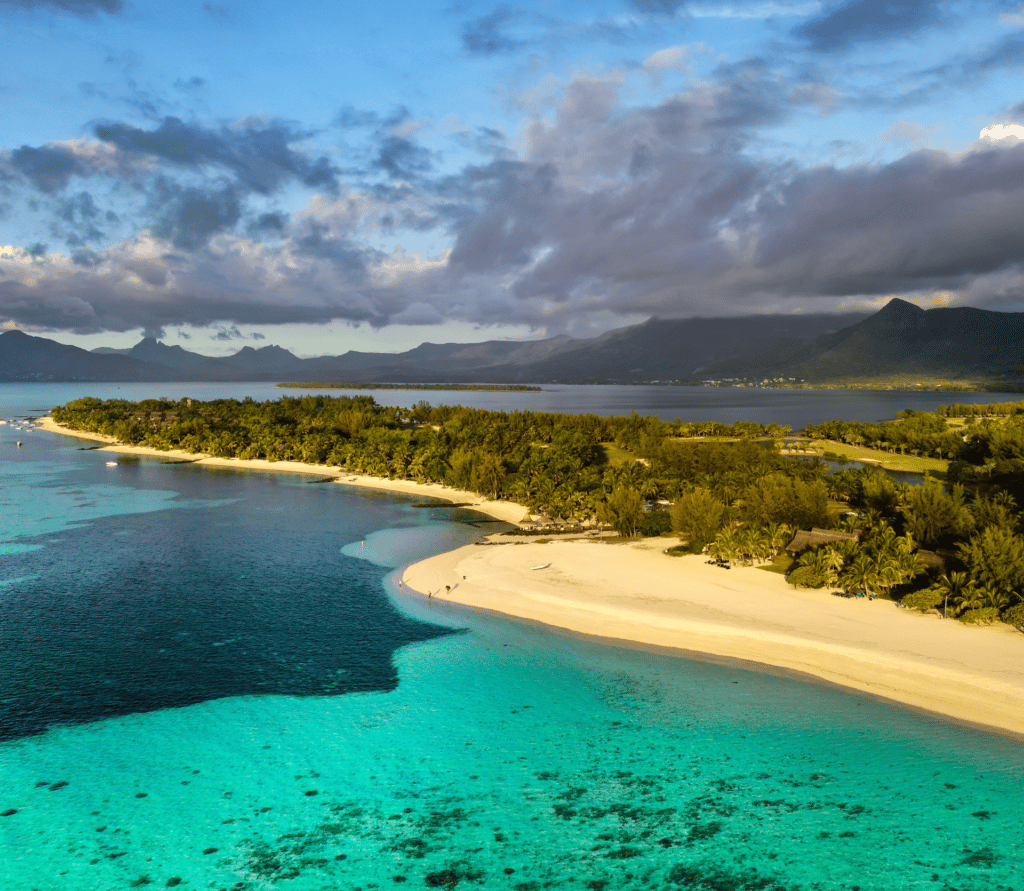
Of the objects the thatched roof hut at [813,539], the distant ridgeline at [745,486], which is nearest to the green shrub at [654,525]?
the distant ridgeline at [745,486]

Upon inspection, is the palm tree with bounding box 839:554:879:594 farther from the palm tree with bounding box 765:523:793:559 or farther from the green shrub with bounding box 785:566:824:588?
the palm tree with bounding box 765:523:793:559

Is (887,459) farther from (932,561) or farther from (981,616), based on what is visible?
Answer: (981,616)

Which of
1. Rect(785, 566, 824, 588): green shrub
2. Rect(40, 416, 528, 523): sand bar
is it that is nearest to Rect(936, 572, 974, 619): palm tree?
Rect(785, 566, 824, 588): green shrub

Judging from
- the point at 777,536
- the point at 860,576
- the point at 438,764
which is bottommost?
the point at 438,764

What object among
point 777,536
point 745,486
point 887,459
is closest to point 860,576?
point 777,536

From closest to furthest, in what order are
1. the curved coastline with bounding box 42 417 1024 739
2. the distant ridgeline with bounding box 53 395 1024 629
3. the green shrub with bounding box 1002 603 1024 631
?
the curved coastline with bounding box 42 417 1024 739 → the green shrub with bounding box 1002 603 1024 631 → the distant ridgeline with bounding box 53 395 1024 629

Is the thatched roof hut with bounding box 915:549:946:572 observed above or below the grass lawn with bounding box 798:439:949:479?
below

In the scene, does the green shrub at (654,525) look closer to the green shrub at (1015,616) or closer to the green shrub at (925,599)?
the green shrub at (925,599)
